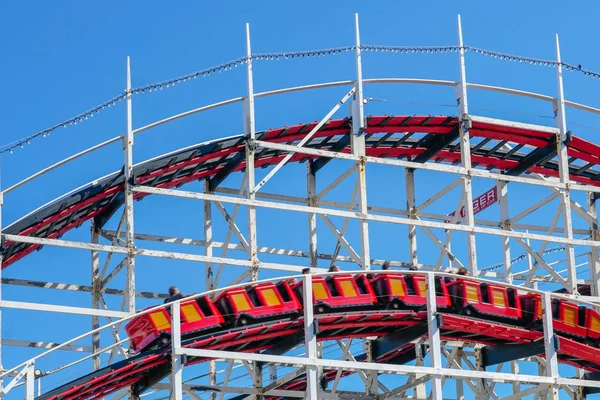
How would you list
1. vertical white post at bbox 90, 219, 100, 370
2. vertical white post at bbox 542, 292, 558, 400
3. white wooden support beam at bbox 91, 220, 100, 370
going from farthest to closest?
1. vertical white post at bbox 90, 219, 100, 370
2. white wooden support beam at bbox 91, 220, 100, 370
3. vertical white post at bbox 542, 292, 558, 400

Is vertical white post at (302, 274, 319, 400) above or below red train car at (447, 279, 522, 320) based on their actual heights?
below

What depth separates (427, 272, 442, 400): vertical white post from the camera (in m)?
33.8

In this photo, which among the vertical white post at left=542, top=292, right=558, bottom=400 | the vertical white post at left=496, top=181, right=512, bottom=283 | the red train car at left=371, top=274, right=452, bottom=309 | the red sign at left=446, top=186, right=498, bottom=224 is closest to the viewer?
the red train car at left=371, top=274, right=452, bottom=309

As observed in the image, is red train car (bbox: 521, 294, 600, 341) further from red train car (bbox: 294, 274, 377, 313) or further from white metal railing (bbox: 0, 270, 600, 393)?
red train car (bbox: 294, 274, 377, 313)

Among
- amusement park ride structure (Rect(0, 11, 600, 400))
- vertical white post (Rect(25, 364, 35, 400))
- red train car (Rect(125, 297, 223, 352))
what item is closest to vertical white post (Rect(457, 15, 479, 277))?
amusement park ride structure (Rect(0, 11, 600, 400))

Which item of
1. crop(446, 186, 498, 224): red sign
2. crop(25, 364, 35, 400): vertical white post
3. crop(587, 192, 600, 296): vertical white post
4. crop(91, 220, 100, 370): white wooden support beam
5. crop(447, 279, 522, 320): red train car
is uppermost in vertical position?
crop(446, 186, 498, 224): red sign

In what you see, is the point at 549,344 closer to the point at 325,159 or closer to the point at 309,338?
the point at 309,338

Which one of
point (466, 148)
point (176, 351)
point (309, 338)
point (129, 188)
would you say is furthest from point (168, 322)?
point (466, 148)

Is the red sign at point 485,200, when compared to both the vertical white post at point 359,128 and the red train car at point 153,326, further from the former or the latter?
the red train car at point 153,326

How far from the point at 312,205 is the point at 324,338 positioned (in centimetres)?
818

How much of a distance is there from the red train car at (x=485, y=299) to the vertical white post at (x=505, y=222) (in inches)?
290

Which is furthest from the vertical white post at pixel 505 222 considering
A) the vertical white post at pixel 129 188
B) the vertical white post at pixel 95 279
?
the vertical white post at pixel 95 279

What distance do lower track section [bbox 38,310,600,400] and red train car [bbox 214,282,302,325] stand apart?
0.22 meters

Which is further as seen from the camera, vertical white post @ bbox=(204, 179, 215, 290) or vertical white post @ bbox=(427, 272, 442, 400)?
vertical white post @ bbox=(204, 179, 215, 290)
